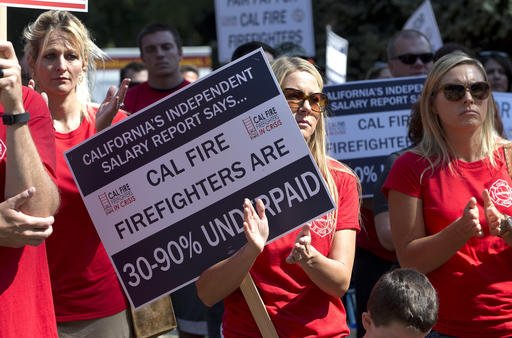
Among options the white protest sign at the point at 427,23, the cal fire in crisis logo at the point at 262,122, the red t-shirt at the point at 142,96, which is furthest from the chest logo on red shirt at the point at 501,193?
the white protest sign at the point at 427,23

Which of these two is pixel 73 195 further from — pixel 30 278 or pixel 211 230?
pixel 30 278

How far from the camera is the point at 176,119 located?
427 centimetres

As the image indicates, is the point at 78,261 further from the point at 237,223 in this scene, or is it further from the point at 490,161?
the point at 490,161

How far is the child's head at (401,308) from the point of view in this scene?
3814mm

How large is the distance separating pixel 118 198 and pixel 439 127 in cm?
148

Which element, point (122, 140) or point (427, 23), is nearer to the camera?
point (122, 140)

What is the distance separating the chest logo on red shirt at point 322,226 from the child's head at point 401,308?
0.44 m

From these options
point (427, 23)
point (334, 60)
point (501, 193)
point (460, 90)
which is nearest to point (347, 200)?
point (501, 193)

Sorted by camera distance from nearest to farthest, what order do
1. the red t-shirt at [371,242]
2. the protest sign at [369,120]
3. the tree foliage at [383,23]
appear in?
the red t-shirt at [371,242] → the protest sign at [369,120] → the tree foliage at [383,23]

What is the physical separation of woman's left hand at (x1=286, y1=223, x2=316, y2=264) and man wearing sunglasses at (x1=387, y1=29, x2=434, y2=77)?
430 cm

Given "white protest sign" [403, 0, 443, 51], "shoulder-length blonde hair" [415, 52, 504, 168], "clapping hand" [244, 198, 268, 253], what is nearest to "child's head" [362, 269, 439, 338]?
"clapping hand" [244, 198, 268, 253]

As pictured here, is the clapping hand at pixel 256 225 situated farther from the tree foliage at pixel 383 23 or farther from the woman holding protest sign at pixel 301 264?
the tree foliage at pixel 383 23

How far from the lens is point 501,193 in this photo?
4.71 meters

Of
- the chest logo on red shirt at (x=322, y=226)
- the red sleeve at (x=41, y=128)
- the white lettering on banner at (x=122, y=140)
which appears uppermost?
the red sleeve at (x=41, y=128)
